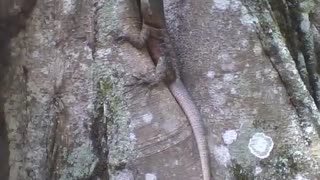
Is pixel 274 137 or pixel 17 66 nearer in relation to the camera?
pixel 274 137

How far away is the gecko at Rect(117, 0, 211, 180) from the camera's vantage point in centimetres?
180

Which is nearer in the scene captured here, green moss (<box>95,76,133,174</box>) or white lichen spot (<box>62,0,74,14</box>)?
green moss (<box>95,76,133,174</box>)

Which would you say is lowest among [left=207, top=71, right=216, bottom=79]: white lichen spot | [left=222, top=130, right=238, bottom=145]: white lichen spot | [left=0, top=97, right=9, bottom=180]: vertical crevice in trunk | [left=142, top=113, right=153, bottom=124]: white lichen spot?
[left=0, top=97, right=9, bottom=180]: vertical crevice in trunk

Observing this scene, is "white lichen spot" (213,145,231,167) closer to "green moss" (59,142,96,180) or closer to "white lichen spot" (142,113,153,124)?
"white lichen spot" (142,113,153,124)

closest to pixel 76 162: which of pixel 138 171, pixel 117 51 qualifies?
pixel 138 171

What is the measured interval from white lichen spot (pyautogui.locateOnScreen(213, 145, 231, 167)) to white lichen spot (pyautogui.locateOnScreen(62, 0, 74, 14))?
1.86ft

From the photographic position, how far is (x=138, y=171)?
1771 mm

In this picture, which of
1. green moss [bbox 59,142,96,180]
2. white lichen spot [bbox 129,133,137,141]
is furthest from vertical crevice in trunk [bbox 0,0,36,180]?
white lichen spot [bbox 129,133,137,141]

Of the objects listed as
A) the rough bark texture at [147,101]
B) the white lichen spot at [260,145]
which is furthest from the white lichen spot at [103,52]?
the white lichen spot at [260,145]

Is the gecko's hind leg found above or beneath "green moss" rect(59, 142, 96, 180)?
above

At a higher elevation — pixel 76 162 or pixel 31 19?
pixel 31 19

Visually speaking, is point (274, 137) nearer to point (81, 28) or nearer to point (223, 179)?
point (223, 179)

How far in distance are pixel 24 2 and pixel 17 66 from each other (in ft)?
0.61

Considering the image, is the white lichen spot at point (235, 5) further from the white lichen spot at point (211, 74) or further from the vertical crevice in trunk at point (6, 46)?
the vertical crevice in trunk at point (6, 46)
